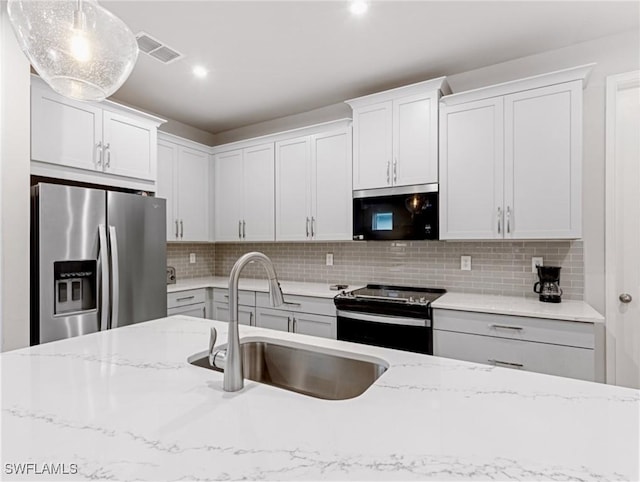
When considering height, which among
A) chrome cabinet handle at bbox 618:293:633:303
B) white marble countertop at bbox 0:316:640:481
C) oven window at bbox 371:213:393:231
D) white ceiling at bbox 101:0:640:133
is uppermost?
white ceiling at bbox 101:0:640:133

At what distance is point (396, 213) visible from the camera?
9.09 feet

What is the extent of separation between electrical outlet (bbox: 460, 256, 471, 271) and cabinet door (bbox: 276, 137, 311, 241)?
1.38 meters

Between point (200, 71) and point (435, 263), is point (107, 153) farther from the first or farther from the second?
point (435, 263)

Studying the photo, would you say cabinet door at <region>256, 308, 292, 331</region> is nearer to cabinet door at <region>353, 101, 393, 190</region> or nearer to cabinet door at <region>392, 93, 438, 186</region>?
cabinet door at <region>353, 101, 393, 190</region>

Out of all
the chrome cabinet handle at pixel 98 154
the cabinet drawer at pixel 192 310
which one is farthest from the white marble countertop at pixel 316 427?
the cabinet drawer at pixel 192 310

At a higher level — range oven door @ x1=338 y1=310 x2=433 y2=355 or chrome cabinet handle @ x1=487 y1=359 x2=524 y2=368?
range oven door @ x1=338 y1=310 x2=433 y2=355

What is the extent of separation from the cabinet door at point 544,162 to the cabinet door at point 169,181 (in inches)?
118

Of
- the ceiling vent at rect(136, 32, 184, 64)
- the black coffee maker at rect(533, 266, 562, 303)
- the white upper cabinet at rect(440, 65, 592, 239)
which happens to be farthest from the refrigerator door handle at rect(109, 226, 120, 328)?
the black coffee maker at rect(533, 266, 562, 303)

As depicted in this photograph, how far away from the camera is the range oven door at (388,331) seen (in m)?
2.35

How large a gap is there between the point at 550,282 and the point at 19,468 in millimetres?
2764

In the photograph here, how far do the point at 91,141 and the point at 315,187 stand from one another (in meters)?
1.83

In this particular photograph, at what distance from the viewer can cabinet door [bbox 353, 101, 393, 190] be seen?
9.21ft

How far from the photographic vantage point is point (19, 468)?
62cm

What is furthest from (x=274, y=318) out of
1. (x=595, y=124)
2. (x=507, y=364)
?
(x=595, y=124)
